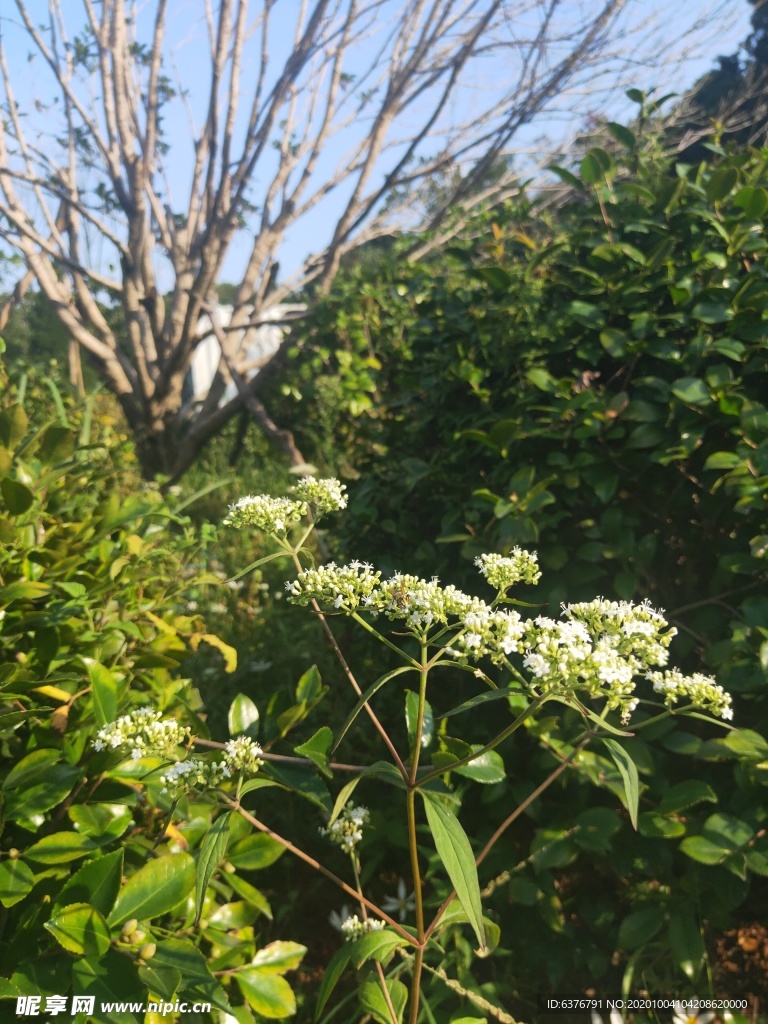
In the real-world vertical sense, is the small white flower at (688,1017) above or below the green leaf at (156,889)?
below

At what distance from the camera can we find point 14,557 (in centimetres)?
126

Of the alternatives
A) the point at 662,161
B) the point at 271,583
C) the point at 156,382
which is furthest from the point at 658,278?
the point at 156,382

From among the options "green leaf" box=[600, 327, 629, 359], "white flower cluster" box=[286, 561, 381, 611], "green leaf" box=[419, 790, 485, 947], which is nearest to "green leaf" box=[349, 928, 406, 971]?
"green leaf" box=[419, 790, 485, 947]

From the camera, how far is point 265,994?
1147mm

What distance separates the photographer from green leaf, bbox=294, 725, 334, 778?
94 centimetres

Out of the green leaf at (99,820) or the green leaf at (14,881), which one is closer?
the green leaf at (14,881)

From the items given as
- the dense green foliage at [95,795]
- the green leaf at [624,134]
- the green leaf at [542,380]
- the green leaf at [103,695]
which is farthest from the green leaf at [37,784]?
the green leaf at [624,134]

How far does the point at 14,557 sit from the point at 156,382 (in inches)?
150

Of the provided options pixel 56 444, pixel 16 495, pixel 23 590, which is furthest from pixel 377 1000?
pixel 56 444

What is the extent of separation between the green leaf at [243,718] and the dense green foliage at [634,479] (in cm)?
61

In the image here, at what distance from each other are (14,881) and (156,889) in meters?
0.20

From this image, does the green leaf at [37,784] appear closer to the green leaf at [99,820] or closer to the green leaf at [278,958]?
the green leaf at [99,820]

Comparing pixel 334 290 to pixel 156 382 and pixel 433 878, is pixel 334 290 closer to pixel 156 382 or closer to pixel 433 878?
pixel 156 382

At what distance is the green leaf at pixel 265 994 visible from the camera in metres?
1.14
